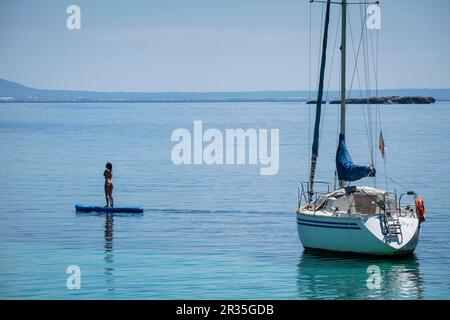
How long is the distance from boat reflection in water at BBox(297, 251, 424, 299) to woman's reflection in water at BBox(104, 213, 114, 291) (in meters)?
6.16

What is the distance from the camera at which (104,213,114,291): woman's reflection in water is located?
37.4 m

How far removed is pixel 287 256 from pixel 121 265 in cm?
637

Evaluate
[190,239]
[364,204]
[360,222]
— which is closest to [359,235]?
[360,222]

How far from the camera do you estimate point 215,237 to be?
1880 inches

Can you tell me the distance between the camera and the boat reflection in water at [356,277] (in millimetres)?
35781

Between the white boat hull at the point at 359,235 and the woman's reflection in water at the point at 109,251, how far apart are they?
7204mm

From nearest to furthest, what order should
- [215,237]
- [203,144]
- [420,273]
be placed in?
[420,273]
[215,237]
[203,144]

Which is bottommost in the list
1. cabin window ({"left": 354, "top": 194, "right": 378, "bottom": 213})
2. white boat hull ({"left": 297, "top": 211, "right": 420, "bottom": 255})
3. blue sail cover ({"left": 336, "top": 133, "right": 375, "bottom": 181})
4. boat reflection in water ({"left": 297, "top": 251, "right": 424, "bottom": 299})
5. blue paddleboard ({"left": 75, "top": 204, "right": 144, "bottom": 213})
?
boat reflection in water ({"left": 297, "top": 251, "right": 424, "bottom": 299})

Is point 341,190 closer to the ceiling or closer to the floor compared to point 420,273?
closer to the ceiling

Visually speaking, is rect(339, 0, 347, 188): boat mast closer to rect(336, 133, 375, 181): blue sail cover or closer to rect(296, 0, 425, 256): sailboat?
rect(336, 133, 375, 181): blue sail cover

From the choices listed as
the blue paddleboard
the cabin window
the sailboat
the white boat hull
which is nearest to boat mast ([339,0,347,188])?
the sailboat
